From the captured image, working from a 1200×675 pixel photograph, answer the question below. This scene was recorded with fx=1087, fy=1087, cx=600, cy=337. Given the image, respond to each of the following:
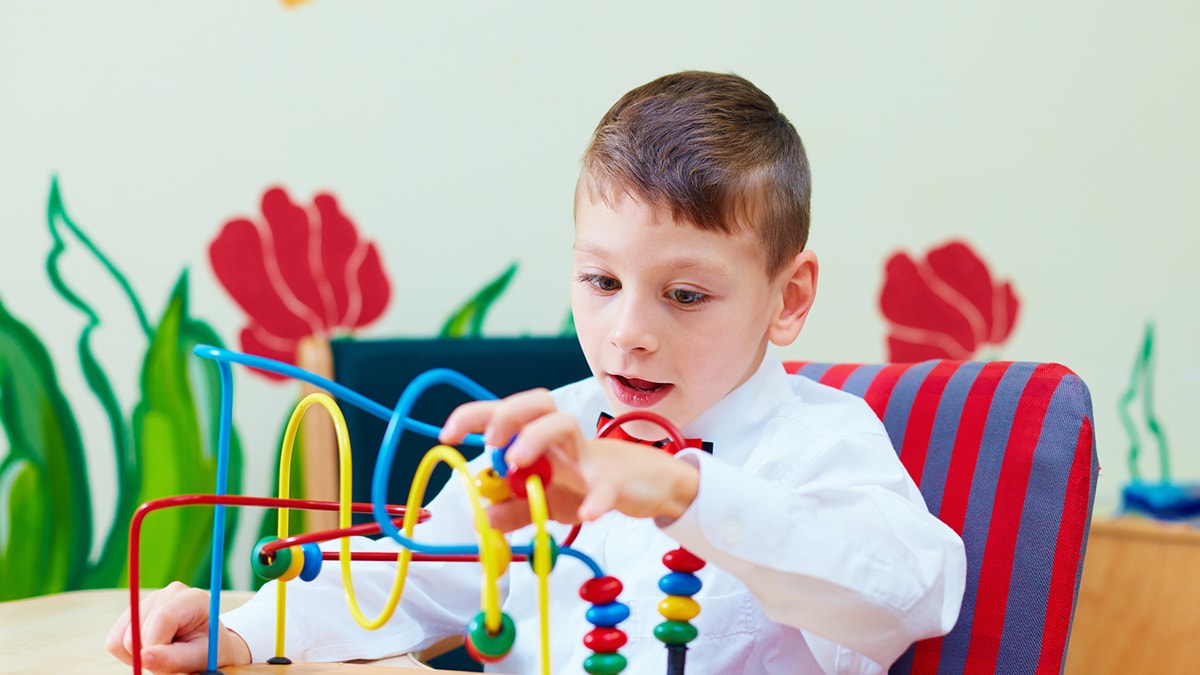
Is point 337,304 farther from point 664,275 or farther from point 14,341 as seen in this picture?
point 664,275

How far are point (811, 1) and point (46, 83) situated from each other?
119cm

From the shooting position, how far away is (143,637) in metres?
0.74

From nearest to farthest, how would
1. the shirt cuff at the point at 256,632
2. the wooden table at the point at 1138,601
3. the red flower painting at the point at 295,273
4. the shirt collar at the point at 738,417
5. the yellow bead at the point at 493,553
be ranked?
the yellow bead at the point at 493,553, the shirt cuff at the point at 256,632, the shirt collar at the point at 738,417, the wooden table at the point at 1138,601, the red flower painting at the point at 295,273

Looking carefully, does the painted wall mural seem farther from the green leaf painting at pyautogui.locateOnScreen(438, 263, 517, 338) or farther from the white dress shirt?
the white dress shirt

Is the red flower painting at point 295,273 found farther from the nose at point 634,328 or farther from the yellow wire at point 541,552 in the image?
the yellow wire at point 541,552

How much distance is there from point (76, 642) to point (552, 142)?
42.8 inches

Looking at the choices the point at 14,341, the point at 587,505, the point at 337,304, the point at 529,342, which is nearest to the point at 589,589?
the point at 587,505

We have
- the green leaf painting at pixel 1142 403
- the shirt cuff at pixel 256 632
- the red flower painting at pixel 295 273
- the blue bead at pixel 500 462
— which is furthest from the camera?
the green leaf painting at pixel 1142 403

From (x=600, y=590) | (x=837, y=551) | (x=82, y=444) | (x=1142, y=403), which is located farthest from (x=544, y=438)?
(x=1142, y=403)

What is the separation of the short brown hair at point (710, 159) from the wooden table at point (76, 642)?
1.28 feet

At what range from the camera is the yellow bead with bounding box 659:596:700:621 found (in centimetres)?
62

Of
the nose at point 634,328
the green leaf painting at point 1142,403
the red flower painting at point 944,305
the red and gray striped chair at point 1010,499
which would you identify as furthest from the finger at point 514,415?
the green leaf painting at point 1142,403

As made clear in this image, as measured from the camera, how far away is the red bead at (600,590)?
62cm

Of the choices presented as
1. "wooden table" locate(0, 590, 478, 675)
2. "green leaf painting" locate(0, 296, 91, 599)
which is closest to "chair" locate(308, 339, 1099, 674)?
"wooden table" locate(0, 590, 478, 675)
